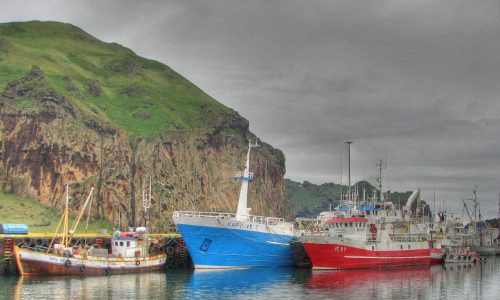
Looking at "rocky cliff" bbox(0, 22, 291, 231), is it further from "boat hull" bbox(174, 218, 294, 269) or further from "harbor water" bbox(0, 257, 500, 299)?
"harbor water" bbox(0, 257, 500, 299)

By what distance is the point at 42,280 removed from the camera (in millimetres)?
68938

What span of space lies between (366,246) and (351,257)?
356cm

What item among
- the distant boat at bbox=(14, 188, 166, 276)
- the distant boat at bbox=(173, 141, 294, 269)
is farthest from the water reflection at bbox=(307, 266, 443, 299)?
the distant boat at bbox=(14, 188, 166, 276)

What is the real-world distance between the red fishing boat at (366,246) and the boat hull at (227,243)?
5363 millimetres

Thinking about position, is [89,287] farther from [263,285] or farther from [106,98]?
[106,98]

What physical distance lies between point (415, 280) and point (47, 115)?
96053 millimetres

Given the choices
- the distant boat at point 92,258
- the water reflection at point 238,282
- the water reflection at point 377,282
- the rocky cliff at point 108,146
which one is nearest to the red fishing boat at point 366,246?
the water reflection at point 377,282

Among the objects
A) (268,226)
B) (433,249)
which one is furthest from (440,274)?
(268,226)

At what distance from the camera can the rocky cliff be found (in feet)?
443

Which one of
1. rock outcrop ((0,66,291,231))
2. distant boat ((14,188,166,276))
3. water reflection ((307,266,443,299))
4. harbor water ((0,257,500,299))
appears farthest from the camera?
rock outcrop ((0,66,291,231))

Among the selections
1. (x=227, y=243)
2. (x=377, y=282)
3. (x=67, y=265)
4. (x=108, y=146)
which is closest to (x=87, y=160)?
(x=108, y=146)

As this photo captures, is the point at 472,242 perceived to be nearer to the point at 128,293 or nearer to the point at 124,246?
the point at 124,246

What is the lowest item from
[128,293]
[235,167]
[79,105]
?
[128,293]

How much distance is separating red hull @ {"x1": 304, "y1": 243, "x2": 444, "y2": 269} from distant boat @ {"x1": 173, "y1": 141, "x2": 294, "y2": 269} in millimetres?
5824
